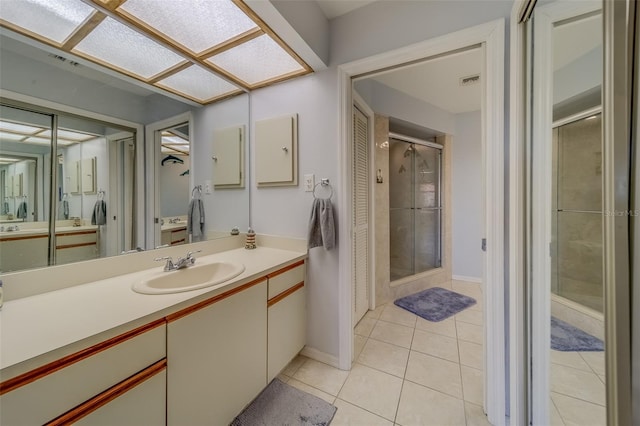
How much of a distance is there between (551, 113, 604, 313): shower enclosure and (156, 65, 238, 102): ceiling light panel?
191 cm

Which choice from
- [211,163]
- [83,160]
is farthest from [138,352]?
[211,163]

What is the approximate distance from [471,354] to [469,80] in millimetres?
2544

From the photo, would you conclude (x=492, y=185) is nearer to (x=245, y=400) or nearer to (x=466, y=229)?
(x=245, y=400)

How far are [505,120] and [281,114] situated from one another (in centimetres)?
138

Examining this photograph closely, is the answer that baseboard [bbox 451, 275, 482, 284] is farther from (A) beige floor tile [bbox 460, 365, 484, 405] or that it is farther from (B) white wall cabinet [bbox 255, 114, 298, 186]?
(B) white wall cabinet [bbox 255, 114, 298, 186]

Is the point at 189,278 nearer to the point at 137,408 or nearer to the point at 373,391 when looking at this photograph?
the point at 137,408

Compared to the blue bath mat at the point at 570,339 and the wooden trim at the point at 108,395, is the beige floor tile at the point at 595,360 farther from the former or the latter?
the wooden trim at the point at 108,395

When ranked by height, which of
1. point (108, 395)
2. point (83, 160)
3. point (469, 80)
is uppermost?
point (469, 80)

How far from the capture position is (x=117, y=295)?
90cm

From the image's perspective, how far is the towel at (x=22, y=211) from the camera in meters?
0.90

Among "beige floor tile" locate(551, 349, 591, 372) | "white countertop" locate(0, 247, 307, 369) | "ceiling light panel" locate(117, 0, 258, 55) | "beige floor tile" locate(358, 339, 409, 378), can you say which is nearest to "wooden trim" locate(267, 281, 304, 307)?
"white countertop" locate(0, 247, 307, 369)

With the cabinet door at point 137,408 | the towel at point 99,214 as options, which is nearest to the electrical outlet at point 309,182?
the towel at point 99,214

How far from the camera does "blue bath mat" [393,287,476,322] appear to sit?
2400 mm

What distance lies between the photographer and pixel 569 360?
949mm
